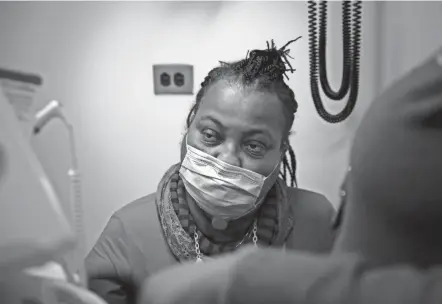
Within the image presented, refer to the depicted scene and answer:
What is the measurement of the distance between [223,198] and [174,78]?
0.61 ft

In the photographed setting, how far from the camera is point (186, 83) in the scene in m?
0.61

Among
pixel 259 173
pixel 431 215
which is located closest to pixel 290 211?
pixel 259 173

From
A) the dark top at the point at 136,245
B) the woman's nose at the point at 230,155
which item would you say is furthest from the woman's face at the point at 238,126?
the dark top at the point at 136,245

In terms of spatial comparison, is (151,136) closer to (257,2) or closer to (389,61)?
(257,2)

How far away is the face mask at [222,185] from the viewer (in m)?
0.60

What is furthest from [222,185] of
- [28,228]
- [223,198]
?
[28,228]

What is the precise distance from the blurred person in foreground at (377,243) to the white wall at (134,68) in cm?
5

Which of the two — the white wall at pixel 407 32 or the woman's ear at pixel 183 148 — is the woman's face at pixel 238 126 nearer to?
the woman's ear at pixel 183 148

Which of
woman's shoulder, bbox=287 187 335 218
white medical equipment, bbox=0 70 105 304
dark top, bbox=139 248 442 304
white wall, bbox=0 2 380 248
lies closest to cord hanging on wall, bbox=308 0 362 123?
white wall, bbox=0 2 380 248

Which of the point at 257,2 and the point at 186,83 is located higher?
the point at 257,2

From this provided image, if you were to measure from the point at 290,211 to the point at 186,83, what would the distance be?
9.6 inches

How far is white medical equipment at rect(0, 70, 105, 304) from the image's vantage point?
1.80ft

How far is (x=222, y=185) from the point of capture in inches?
23.6

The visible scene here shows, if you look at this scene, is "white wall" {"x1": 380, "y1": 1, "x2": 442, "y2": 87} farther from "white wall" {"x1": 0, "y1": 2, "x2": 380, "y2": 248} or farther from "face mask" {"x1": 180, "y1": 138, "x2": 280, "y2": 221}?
"face mask" {"x1": 180, "y1": 138, "x2": 280, "y2": 221}
